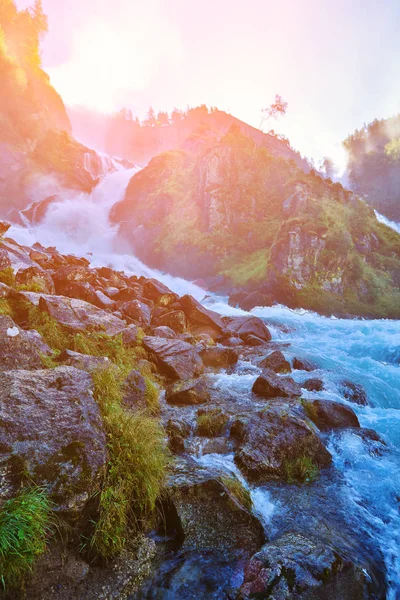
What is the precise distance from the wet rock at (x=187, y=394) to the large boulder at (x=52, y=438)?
3890 mm

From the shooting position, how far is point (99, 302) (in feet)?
44.0

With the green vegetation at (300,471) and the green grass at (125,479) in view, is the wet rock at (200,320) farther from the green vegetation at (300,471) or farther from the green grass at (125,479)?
the green grass at (125,479)

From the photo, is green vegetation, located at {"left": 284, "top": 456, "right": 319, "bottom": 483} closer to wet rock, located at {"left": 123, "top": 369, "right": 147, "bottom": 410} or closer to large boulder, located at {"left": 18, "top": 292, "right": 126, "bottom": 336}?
wet rock, located at {"left": 123, "top": 369, "right": 147, "bottom": 410}

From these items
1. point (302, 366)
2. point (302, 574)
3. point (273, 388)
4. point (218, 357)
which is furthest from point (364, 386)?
point (302, 574)

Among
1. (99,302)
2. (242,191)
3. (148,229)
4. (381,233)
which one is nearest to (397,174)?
(381,233)

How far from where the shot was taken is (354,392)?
425 inches

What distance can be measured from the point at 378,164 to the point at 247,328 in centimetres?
7087

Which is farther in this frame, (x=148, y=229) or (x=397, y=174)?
(x=397, y=174)

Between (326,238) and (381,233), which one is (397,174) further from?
(326,238)

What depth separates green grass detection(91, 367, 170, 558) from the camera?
12.5 feet

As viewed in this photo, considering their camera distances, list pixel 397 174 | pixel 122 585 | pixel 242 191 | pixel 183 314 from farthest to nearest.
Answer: pixel 397 174, pixel 242 191, pixel 183 314, pixel 122 585

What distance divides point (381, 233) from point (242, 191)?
58.8 ft

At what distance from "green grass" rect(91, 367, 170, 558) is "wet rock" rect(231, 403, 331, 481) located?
1877 millimetres

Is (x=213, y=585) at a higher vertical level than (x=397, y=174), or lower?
lower
